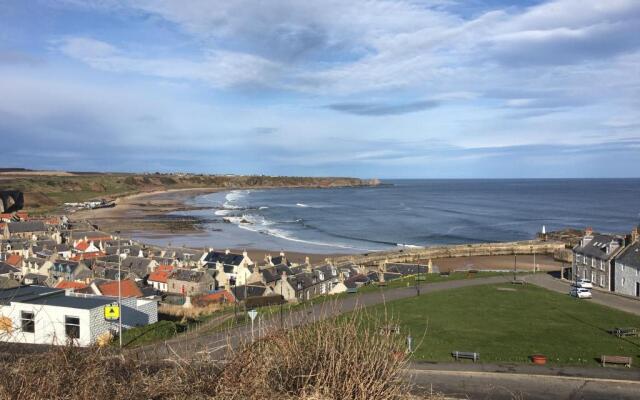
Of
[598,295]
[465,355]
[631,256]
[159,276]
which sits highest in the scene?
[631,256]

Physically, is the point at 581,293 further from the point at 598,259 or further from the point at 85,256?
the point at 85,256

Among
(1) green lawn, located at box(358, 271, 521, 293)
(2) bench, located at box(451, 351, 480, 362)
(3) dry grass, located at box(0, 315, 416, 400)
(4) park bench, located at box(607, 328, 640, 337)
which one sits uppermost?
(3) dry grass, located at box(0, 315, 416, 400)

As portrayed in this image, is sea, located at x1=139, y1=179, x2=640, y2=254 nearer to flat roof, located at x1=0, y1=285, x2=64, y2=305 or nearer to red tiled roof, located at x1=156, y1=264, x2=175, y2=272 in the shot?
red tiled roof, located at x1=156, y1=264, x2=175, y2=272

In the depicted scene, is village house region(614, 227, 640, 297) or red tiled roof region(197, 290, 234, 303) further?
red tiled roof region(197, 290, 234, 303)

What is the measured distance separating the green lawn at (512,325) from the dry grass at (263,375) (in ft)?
34.5

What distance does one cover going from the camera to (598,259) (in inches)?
1602

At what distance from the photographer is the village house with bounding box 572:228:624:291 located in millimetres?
39500

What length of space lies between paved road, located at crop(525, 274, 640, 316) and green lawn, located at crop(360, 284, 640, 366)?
1441mm

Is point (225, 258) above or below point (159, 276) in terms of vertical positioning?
above

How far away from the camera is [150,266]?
158ft

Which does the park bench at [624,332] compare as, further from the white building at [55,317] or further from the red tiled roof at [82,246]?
the red tiled roof at [82,246]

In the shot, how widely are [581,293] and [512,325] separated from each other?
11363mm

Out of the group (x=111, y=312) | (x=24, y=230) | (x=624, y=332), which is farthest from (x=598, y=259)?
(x=24, y=230)

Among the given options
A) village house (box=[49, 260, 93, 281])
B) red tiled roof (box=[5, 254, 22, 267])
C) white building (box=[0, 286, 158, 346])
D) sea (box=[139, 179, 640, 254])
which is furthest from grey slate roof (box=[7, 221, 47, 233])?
white building (box=[0, 286, 158, 346])
